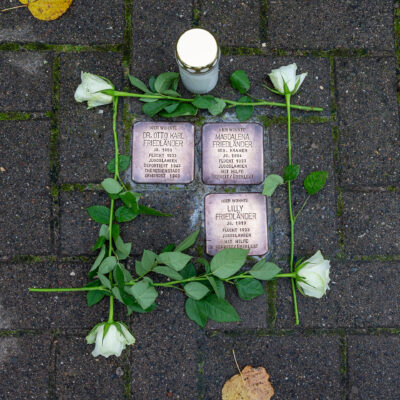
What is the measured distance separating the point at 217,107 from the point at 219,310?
2.13 ft

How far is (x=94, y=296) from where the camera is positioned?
1185 mm

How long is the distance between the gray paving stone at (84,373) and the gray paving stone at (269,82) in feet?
3.19

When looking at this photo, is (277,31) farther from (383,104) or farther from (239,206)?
(239,206)

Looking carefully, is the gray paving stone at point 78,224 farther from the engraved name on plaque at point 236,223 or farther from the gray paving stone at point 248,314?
the gray paving stone at point 248,314

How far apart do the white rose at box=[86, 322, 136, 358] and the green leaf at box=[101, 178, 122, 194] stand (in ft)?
1.32

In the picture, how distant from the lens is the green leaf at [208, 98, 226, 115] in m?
1.22

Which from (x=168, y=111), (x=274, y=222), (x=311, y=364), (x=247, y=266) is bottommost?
(x=311, y=364)

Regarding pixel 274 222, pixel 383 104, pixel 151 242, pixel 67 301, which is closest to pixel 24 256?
pixel 67 301

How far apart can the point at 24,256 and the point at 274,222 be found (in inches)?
33.6

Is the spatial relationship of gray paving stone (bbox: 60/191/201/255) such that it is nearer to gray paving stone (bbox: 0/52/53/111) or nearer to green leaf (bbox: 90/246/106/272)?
green leaf (bbox: 90/246/106/272)

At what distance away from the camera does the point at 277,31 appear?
132 cm

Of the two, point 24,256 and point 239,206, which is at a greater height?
point 239,206

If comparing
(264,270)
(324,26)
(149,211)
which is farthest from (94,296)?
(324,26)

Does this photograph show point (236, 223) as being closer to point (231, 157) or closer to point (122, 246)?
point (231, 157)
